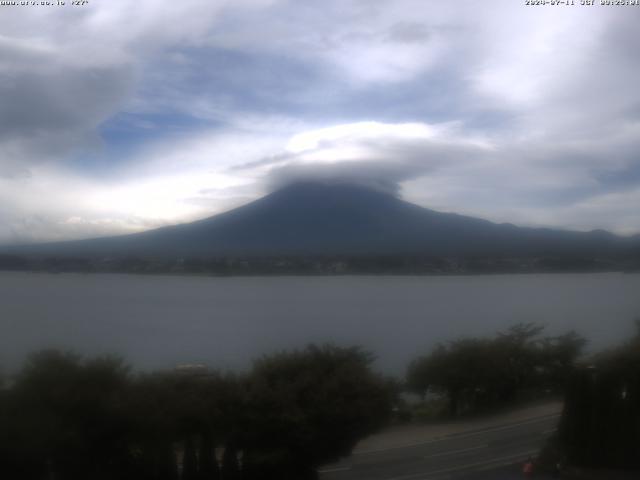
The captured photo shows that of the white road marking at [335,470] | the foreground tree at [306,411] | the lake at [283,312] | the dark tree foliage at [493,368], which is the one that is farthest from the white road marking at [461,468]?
the lake at [283,312]

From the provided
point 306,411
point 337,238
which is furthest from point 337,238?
point 306,411

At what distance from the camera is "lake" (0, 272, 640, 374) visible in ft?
41.0

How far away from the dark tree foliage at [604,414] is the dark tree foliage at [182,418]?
298cm

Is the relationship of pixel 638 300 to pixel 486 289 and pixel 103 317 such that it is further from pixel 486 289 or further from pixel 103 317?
pixel 103 317

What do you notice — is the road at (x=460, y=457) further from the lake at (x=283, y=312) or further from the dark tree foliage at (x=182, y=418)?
the lake at (x=283, y=312)

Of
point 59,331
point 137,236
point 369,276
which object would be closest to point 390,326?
point 369,276

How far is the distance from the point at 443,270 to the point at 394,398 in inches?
159

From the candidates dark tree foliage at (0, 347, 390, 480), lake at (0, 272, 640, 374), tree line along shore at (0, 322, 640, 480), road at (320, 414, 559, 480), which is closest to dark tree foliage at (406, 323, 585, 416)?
tree line along shore at (0, 322, 640, 480)

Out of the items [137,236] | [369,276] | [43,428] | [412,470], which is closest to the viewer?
[43,428]

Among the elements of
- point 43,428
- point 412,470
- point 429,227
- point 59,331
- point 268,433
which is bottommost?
point 412,470

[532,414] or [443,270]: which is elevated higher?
[443,270]

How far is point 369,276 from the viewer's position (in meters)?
15.6

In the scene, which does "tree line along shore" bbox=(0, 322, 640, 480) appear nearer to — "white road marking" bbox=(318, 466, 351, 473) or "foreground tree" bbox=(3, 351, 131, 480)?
"foreground tree" bbox=(3, 351, 131, 480)

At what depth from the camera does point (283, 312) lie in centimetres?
1708
